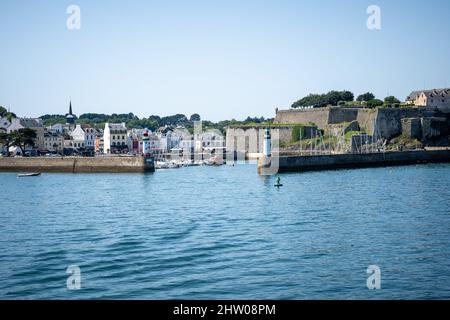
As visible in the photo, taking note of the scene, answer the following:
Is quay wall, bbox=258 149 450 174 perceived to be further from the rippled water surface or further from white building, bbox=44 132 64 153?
white building, bbox=44 132 64 153

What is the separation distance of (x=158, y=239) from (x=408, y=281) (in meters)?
7.59

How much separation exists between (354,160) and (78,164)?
24.3m

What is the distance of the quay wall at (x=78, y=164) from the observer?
45.2 metres

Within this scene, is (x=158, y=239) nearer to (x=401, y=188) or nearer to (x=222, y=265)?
(x=222, y=265)

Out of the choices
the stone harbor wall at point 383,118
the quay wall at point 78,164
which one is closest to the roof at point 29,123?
the quay wall at point 78,164

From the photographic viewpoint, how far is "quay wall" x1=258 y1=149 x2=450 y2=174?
141 ft

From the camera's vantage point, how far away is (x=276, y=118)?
247 ft

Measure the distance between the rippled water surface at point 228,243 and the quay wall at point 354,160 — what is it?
43.8ft

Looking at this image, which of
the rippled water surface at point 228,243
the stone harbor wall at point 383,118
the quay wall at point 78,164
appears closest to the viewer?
the rippled water surface at point 228,243

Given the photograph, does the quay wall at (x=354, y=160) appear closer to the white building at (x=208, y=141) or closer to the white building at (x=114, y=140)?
the white building at (x=208, y=141)

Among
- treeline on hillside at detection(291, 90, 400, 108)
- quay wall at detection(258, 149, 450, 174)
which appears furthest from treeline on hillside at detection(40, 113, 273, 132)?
quay wall at detection(258, 149, 450, 174)

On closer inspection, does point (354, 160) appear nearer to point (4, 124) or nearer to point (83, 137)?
point (83, 137)
